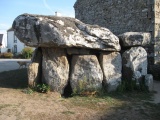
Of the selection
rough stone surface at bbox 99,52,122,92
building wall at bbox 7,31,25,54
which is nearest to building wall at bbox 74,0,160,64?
rough stone surface at bbox 99,52,122,92

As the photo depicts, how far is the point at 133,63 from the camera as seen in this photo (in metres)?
9.10

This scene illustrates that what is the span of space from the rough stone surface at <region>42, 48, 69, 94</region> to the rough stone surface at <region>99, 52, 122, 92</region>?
4.09 feet

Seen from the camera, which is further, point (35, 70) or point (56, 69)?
point (35, 70)

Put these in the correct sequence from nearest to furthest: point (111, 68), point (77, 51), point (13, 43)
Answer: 1. point (77, 51)
2. point (111, 68)
3. point (13, 43)

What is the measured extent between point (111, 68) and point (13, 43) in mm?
44389

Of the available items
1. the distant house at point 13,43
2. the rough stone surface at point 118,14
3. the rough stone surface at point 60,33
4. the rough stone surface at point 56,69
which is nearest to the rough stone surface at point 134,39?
the rough stone surface at point 60,33

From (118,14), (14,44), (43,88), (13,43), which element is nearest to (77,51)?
(43,88)

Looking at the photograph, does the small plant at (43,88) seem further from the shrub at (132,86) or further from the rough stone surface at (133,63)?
the rough stone surface at (133,63)

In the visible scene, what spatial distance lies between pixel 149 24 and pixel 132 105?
6.07 meters

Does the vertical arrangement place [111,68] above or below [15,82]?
above

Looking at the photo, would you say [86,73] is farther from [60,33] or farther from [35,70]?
[35,70]

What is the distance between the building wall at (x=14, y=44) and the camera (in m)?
48.6

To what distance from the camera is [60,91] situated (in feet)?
27.6

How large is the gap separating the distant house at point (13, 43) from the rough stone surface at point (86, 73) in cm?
4109
